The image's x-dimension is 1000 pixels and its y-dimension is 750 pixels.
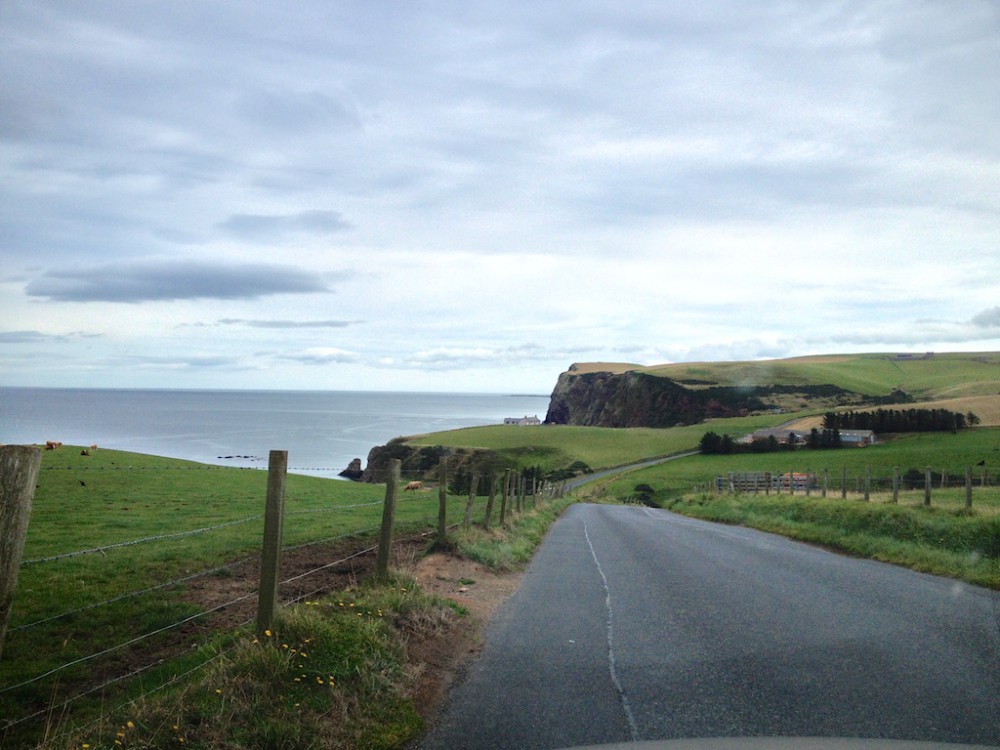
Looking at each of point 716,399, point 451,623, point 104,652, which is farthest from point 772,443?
point 104,652

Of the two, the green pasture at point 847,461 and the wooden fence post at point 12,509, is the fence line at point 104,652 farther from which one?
the green pasture at point 847,461

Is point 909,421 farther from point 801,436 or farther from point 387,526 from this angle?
point 387,526

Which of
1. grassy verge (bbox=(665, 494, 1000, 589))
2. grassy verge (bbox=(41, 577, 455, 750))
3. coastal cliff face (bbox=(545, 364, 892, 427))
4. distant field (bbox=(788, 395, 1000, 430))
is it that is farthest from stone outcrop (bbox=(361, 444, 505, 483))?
grassy verge (bbox=(41, 577, 455, 750))

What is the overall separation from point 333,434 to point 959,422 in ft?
397

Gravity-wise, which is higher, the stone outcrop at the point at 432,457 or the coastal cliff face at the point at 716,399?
the coastal cliff face at the point at 716,399

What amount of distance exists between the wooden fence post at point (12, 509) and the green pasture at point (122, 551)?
0.83 meters

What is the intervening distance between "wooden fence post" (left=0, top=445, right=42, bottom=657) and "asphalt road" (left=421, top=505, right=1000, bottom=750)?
284cm

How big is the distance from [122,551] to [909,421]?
10855cm

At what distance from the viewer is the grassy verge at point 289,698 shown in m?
4.99

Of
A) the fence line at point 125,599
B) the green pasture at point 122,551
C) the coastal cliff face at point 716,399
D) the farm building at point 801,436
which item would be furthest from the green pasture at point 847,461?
the coastal cliff face at point 716,399

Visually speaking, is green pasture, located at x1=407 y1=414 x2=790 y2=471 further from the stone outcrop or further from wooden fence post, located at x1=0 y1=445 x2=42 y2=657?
wooden fence post, located at x1=0 y1=445 x2=42 y2=657

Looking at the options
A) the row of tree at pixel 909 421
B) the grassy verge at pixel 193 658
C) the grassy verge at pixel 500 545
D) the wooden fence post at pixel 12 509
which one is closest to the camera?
the wooden fence post at pixel 12 509

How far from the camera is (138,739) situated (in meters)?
4.83

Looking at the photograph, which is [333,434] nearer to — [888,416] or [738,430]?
[738,430]
